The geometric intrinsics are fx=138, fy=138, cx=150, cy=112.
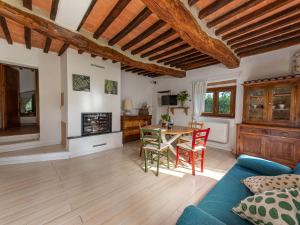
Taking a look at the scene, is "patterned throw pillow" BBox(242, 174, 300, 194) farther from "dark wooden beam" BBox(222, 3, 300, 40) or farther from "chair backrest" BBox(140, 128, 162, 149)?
"dark wooden beam" BBox(222, 3, 300, 40)

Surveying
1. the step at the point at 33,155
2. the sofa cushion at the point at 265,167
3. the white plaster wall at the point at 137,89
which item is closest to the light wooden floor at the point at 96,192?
the step at the point at 33,155

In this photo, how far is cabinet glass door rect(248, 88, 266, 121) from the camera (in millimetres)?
3256

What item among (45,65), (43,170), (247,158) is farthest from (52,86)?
(247,158)

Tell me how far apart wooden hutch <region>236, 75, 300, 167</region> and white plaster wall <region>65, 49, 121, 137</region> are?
11.7ft

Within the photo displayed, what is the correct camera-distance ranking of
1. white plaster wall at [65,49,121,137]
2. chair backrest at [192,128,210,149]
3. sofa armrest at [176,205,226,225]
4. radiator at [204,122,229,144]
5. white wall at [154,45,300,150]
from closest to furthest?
1. sofa armrest at [176,205,226,225]
2. chair backrest at [192,128,210,149]
3. white wall at [154,45,300,150]
4. white plaster wall at [65,49,121,137]
5. radiator at [204,122,229,144]

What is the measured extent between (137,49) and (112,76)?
1.33 metres

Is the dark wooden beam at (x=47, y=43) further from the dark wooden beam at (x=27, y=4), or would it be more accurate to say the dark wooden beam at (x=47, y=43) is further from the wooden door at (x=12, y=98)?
the wooden door at (x=12, y=98)

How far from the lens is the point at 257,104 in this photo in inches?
133

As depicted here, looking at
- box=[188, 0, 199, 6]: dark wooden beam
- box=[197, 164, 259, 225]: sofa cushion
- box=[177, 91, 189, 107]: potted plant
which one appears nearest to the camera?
box=[197, 164, 259, 225]: sofa cushion

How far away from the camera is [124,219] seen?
1.58m

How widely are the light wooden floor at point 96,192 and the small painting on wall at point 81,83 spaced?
71.5 inches

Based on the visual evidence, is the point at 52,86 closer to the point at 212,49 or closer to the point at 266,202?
the point at 212,49

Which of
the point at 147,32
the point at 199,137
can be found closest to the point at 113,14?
the point at 147,32

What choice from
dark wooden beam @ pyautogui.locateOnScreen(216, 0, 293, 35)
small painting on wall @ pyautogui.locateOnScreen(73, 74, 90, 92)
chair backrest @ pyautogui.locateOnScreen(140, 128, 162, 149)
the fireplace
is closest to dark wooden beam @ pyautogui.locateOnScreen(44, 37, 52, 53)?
small painting on wall @ pyautogui.locateOnScreen(73, 74, 90, 92)
